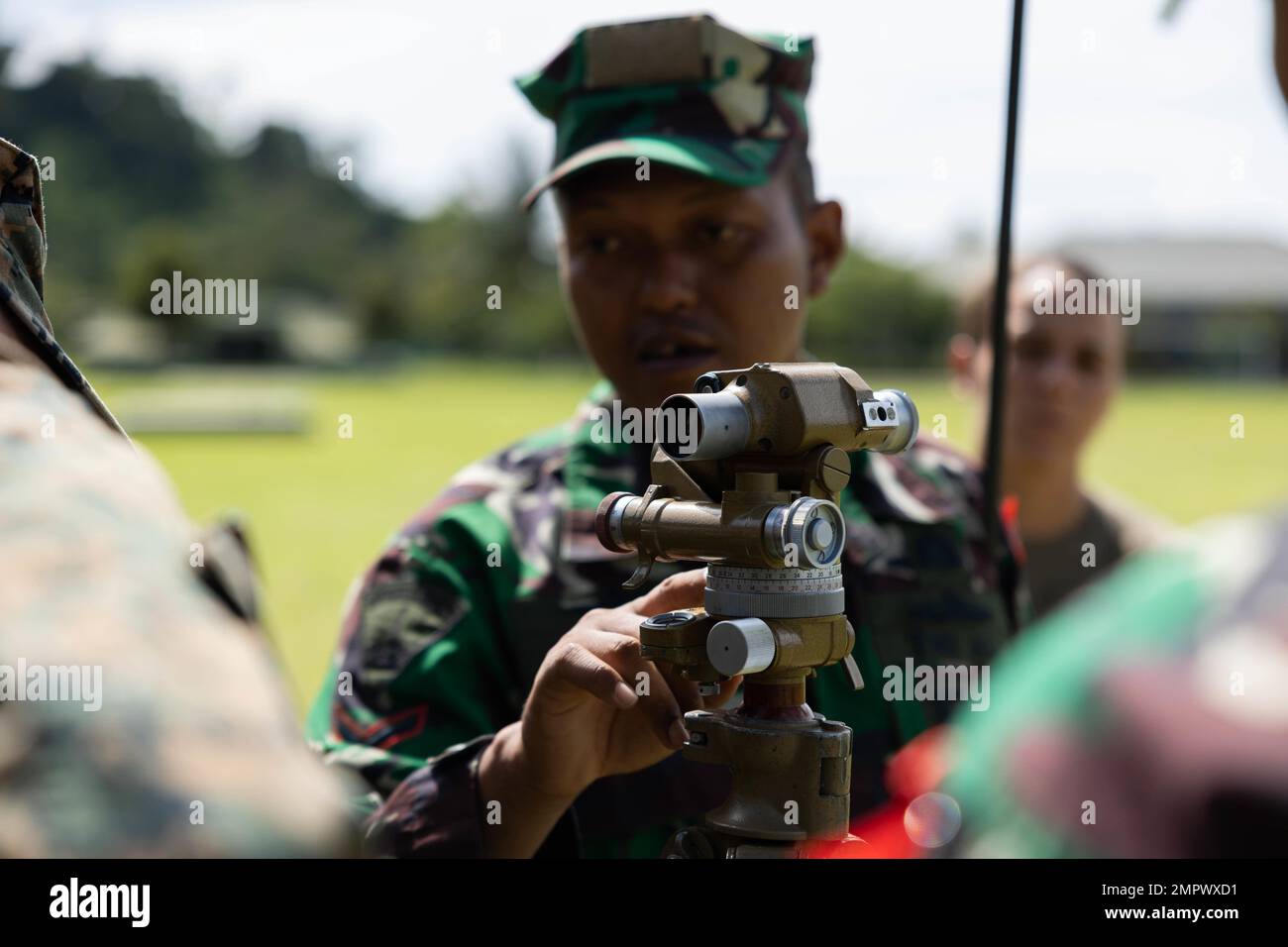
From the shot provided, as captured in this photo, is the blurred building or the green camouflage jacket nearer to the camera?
the green camouflage jacket

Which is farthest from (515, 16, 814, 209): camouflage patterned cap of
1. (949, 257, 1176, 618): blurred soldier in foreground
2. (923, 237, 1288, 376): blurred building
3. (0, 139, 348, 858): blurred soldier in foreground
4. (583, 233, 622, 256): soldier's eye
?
(923, 237, 1288, 376): blurred building

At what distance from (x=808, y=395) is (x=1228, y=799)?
2.53 feet

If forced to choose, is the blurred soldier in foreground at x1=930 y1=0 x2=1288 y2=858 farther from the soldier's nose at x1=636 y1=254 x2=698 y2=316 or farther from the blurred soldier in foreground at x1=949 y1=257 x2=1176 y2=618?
the blurred soldier in foreground at x1=949 y1=257 x2=1176 y2=618

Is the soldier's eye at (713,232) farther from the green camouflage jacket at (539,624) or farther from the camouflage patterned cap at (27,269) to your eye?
the camouflage patterned cap at (27,269)

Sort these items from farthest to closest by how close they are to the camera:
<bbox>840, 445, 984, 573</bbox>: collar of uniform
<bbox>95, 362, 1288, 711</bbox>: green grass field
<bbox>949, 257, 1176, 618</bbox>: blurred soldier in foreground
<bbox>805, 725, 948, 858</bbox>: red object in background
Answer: <bbox>95, 362, 1288, 711</bbox>: green grass field
<bbox>949, 257, 1176, 618</bbox>: blurred soldier in foreground
<bbox>840, 445, 984, 573</bbox>: collar of uniform
<bbox>805, 725, 948, 858</bbox>: red object in background

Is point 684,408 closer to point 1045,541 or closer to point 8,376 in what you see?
point 8,376

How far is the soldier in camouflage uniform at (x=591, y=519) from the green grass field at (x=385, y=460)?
36 cm

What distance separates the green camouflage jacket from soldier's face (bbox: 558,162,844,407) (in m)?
0.24

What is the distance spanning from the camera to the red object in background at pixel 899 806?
56.3 inches

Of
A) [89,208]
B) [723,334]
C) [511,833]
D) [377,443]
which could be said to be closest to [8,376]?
[511,833]

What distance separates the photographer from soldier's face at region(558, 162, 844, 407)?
215cm

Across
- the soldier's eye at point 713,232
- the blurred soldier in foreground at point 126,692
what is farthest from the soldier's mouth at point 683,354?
the blurred soldier in foreground at point 126,692

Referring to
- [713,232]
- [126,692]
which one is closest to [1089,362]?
[713,232]

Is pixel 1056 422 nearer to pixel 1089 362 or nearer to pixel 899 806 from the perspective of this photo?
pixel 1089 362
